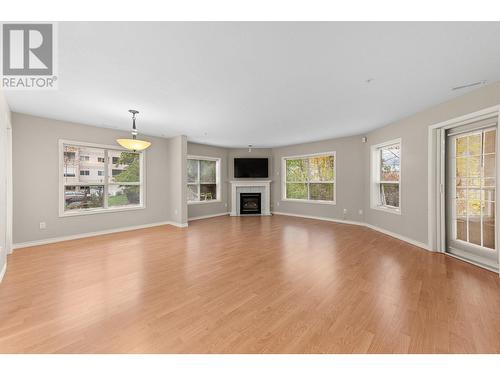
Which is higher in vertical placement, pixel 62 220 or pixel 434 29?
pixel 434 29

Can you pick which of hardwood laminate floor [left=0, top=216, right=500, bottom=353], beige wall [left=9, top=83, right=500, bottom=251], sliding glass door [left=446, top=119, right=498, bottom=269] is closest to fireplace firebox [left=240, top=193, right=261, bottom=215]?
beige wall [left=9, top=83, right=500, bottom=251]

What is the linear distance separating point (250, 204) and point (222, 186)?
126cm

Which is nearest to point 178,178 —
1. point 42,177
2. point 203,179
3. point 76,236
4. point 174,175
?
point 174,175

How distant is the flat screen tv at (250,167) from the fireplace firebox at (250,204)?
0.75 meters

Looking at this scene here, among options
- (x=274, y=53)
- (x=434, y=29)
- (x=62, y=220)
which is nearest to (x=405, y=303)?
(x=434, y=29)

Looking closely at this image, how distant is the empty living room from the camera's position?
1592 mm

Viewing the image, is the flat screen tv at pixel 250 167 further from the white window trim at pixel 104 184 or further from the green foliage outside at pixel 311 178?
the white window trim at pixel 104 184

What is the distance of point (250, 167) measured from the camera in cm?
762

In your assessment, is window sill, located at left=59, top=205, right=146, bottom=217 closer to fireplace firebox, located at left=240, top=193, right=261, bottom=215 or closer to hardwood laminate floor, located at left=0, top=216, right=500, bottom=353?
hardwood laminate floor, located at left=0, top=216, right=500, bottom=353

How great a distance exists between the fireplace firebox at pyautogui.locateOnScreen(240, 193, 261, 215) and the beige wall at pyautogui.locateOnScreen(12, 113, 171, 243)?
4078 millimetres

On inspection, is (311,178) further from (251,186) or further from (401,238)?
(401,238)
